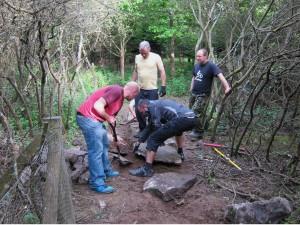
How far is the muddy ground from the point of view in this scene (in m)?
4.98

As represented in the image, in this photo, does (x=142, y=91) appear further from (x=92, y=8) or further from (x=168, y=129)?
(x=92, y=8)

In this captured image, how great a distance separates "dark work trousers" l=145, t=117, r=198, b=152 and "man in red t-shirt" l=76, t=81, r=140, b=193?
81cm

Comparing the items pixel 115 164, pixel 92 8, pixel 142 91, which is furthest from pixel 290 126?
pixel 92 8

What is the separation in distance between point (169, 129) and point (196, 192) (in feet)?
3.31

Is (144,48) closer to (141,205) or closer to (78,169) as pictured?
(78,169)

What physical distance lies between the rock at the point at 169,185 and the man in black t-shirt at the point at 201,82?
7.96 ft

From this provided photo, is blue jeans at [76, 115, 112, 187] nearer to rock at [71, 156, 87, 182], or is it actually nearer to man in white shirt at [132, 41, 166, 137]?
rock at [71, 156, 87, 182]

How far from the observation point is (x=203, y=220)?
4973mm

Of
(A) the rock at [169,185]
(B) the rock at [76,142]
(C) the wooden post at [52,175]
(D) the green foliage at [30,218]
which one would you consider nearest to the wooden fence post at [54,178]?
(C) the wooden post at [52,175]

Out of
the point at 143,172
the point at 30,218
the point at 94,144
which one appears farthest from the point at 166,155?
the point at 30,218

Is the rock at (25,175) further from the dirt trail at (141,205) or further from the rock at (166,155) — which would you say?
the rock at (166,155)

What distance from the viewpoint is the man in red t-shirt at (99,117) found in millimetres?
5402

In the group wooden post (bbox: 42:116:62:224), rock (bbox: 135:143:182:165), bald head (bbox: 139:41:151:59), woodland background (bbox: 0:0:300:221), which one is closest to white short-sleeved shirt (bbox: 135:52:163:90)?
bald head (bbox: 139:41:151:59)

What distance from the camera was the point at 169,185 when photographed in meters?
5.57
